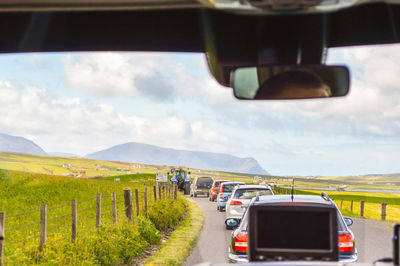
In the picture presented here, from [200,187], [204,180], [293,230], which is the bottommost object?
[200,187]

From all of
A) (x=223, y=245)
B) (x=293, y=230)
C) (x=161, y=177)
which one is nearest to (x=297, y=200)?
(x=293, y=230)

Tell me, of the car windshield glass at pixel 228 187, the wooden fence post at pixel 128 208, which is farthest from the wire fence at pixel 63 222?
the car windshield glass at pixel 228 187

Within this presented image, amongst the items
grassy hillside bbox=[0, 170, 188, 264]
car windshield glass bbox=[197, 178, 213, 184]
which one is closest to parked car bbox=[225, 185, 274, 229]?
grassy hillside bbox=[0, 170, 188, 264]

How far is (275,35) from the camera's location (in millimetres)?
3248

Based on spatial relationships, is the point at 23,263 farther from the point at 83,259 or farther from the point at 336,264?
the point at 336,264

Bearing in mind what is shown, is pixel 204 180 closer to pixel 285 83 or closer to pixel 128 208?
pixel 128 208

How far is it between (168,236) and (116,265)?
6.69 m

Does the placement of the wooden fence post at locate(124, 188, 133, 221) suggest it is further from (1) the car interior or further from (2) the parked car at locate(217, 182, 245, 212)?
(2) the parked car at locate(217, 182, 245, 212)

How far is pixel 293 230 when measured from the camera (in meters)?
4.96

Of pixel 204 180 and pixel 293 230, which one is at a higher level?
pixel 293 230

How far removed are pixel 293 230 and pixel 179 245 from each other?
12706mm

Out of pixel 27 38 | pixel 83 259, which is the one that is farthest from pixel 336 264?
pixel 83 259

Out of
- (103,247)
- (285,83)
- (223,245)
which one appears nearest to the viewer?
(285,83)

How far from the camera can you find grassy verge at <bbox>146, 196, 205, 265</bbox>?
1423cm
